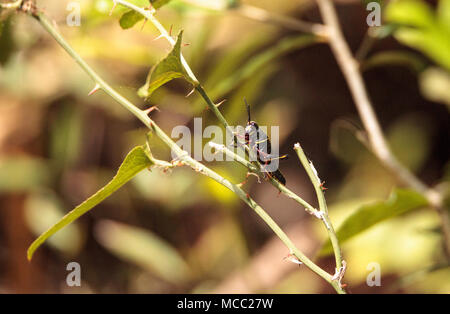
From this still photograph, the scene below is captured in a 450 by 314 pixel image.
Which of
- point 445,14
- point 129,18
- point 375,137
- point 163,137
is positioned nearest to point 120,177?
point 163,137

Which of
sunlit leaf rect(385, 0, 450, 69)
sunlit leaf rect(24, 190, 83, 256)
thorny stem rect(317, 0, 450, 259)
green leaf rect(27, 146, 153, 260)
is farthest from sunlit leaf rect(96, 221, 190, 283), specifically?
green leaf rect(27, 146, 153, 260)

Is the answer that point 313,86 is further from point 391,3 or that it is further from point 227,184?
point 227,184

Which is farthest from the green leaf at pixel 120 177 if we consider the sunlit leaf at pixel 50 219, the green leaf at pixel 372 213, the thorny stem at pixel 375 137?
the sunlit leaf at pixel 50 219

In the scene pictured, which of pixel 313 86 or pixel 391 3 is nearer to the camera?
pixel 391 3

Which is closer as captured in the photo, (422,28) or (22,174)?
(422,28)

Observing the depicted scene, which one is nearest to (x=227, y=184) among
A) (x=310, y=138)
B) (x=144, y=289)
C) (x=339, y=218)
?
(x=339, y=218)

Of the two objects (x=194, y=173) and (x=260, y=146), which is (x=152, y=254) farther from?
(x=260, y=146)
